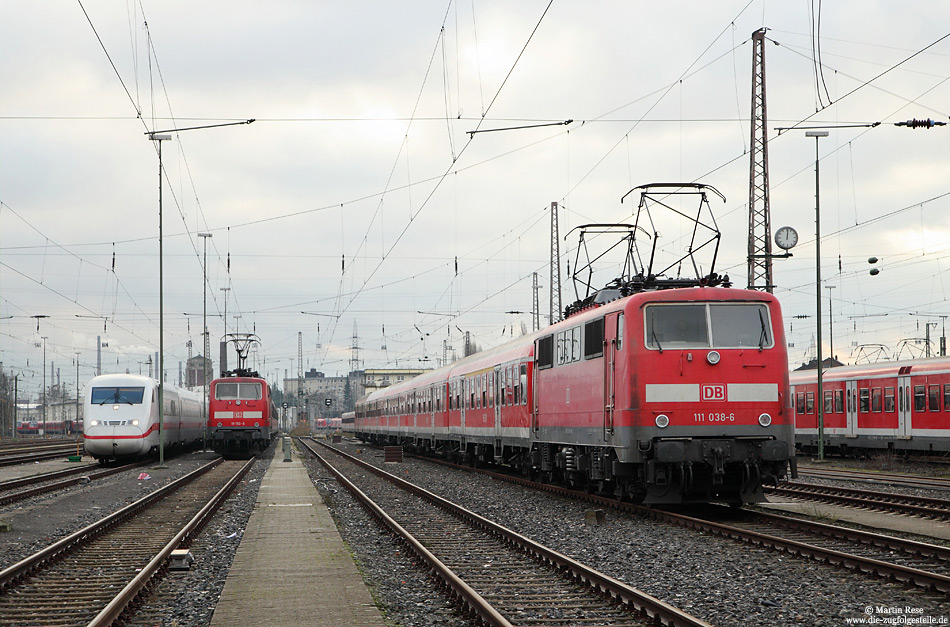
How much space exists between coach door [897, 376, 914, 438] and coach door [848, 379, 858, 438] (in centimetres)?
347

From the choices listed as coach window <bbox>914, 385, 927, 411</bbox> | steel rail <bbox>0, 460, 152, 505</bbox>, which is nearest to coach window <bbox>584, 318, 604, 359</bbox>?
steel rail <bbox>0, 460, 152, 505</bbox>

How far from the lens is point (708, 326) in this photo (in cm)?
1590

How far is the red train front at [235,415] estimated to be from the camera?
140 feet

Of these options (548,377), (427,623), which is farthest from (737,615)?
(548,377)

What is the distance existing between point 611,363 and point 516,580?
258 inches

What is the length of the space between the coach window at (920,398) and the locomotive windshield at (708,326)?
1816cm

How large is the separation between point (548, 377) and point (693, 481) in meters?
5.93

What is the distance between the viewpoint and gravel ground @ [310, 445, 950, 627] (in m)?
8.98

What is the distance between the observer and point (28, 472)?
33.1 meters

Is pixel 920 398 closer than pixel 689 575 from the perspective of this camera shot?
No

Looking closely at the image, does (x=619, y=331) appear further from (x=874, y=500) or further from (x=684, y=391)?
(x=874, y=500)

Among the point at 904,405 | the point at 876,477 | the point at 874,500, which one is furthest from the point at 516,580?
the point at 904,405

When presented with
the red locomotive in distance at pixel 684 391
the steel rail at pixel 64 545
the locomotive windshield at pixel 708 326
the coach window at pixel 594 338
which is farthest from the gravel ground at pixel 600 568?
the locomotive windshield at pixel 708 326

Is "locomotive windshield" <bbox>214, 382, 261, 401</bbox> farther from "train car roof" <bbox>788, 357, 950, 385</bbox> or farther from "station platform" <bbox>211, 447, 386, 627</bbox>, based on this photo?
"station platform" <bbox>211, 447, 386, 627</bbox>
